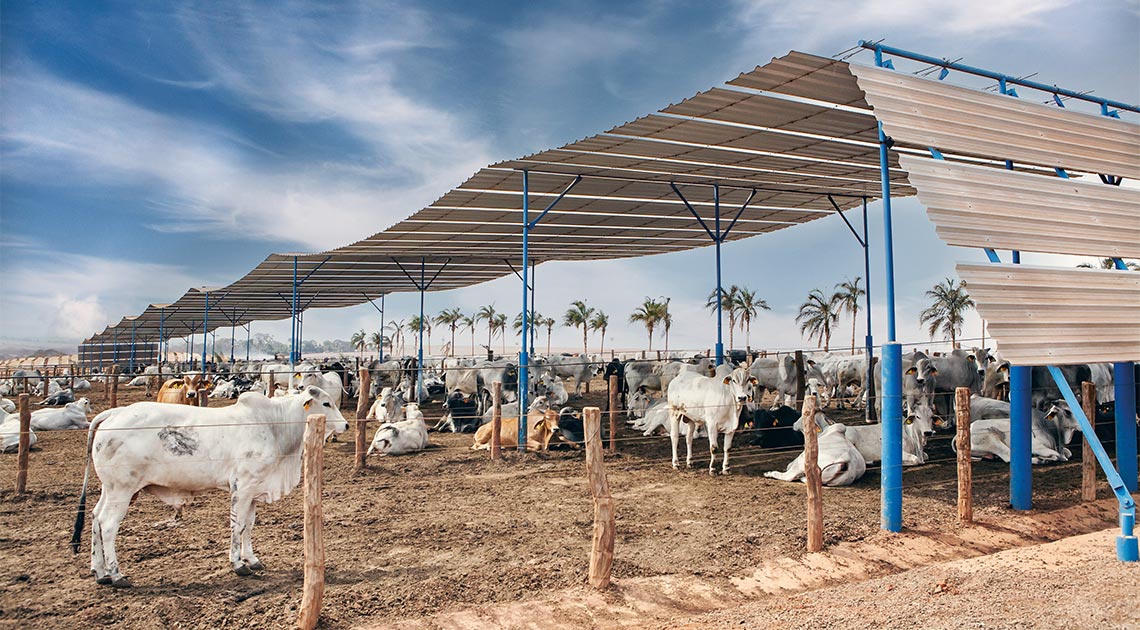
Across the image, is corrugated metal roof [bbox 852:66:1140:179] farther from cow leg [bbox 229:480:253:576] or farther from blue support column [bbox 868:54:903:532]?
cow leg [bbox 229:480:253:576]

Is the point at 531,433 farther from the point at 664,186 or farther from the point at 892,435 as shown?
the point at 892,435

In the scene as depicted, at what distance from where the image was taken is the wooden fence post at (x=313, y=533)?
5.29m

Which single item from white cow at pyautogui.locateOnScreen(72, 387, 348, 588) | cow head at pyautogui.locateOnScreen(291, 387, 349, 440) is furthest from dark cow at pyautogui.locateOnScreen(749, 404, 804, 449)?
white cow at pyautogui.locateOnScreen(72, 387, 348, 588)

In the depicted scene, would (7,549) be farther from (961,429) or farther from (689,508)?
(961,429)

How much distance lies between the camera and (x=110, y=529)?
5969 mm

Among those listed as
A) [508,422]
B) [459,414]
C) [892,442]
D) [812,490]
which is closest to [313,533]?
[812,490]

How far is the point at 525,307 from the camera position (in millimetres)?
16031

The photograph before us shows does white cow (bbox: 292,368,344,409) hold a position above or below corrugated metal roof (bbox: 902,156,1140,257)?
below

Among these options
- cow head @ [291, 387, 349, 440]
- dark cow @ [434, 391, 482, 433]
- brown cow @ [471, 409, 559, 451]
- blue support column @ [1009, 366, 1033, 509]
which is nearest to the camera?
cow head @ [291, 387, 349, 440]

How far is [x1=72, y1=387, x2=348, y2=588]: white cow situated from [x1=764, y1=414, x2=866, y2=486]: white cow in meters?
6.71

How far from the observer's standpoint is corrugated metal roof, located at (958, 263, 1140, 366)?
7355mm

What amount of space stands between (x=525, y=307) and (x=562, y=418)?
2.93 m

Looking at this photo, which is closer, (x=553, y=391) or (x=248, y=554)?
(x=248, y=554)

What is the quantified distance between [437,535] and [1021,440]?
23.2ft
